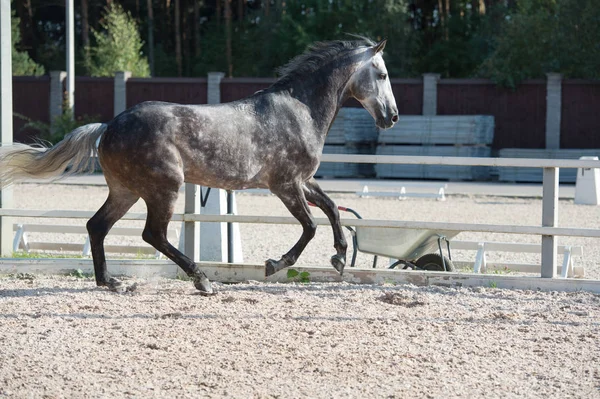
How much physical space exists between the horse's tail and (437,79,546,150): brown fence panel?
23966mm

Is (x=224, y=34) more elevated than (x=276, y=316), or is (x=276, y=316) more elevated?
(x=224, y=34)

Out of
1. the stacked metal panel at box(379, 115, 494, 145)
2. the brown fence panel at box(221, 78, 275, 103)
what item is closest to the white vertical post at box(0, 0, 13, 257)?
the stacked metal panel at box(379, 115, 494, 145)

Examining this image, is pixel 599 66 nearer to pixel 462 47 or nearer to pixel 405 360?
pixel 462 47

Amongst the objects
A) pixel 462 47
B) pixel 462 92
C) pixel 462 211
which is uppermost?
pixel 462 47

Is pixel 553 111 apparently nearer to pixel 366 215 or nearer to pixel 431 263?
pixel 366 215

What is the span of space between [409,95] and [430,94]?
31.0 inches

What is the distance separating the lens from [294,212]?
7.18 metres

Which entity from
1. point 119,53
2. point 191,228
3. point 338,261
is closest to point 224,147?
Answer: point 338,261

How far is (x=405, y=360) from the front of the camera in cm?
522

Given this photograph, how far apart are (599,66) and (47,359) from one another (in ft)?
90.2

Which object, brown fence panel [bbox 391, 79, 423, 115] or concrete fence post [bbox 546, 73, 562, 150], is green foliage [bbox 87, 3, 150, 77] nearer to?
brown fence panel [bbox 391, 79, 423, 115]

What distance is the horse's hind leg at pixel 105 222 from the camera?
7.15m

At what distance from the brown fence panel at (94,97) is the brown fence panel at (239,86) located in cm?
420

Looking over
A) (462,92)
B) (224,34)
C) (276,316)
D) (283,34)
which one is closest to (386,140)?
(462,92)
